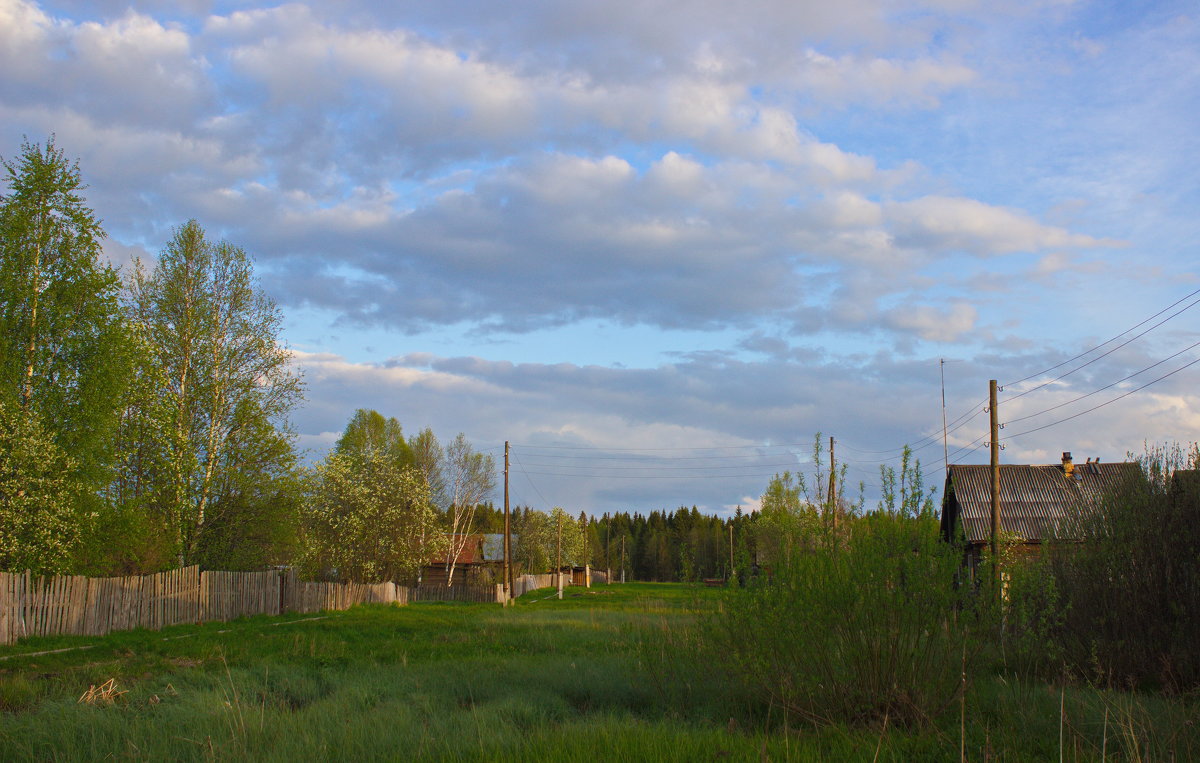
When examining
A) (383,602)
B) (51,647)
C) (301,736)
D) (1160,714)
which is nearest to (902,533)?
(1160,714)

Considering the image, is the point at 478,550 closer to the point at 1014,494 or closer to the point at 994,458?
the point at 1014,494

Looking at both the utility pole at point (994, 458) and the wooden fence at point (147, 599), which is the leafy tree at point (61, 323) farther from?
the utility pole at point (994, 458)

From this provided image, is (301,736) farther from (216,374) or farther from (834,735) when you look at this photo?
(216,374)

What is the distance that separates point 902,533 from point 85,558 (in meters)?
17.8

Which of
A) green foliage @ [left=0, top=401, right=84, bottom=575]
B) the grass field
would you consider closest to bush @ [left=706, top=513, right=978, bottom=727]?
the grass field

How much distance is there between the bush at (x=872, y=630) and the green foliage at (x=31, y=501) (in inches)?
575

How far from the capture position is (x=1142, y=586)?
9273mm

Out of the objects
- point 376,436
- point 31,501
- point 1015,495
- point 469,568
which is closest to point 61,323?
point 31,501

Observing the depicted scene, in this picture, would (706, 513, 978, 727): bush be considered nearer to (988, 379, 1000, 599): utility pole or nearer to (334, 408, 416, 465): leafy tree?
(988, 379, 1000, 599): utility pole

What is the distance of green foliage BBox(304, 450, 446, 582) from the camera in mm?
36406

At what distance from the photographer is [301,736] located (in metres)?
6.41

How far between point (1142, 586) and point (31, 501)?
59.2ft

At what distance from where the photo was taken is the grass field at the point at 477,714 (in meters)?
5.88

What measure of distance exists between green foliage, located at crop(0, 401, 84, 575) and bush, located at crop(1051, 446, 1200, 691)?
17013 millimetres
